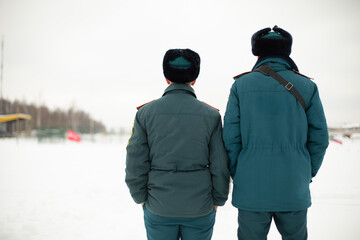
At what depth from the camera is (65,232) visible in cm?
323

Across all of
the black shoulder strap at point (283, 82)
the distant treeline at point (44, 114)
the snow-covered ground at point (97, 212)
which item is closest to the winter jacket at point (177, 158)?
the black shoulder strap at point (283, 82)

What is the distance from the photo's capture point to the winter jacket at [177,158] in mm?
1664

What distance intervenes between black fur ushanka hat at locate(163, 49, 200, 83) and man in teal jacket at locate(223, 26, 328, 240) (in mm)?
386

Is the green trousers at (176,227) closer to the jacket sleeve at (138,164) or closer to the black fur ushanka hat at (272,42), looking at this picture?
the jacket sleeve at (138,164)

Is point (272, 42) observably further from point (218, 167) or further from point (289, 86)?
point (218, 167)

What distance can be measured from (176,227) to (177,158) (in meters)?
0.50

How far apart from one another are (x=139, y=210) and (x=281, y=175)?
3020 mm

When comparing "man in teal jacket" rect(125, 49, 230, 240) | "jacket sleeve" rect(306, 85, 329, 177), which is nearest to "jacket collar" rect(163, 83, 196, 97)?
"man in teal jacket" rect(125, 49, 230, 240)

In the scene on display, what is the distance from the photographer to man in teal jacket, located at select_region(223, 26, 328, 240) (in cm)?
171

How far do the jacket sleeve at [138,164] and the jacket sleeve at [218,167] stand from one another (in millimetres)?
467

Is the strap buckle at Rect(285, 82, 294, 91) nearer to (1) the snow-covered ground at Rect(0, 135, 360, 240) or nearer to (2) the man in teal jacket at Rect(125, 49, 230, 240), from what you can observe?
(2) the man in teal jacket at Rect(125, 49, 230, 240)

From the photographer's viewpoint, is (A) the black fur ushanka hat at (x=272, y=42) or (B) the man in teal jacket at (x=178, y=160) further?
(A) the black fur ushanka hat at (x=272, y=42)

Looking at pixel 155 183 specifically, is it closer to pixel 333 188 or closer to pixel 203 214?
pixel 203 214

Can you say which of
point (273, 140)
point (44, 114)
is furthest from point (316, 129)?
point (44, 114)
